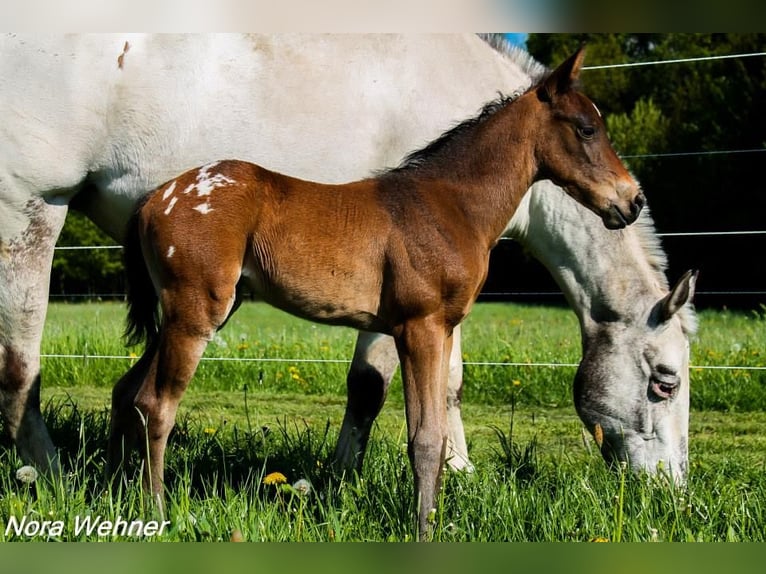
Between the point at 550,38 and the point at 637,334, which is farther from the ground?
the point at 550,38

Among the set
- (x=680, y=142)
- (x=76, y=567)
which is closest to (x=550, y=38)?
(x=680, y=142)

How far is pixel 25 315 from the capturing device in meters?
4.05

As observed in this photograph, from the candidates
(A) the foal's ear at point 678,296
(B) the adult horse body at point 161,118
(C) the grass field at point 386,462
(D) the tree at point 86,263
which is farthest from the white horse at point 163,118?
(D) the tree at point 86,263

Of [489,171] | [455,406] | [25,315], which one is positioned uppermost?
[489,171]

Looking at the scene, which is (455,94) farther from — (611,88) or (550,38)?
(611,88)

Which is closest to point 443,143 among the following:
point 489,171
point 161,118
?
point 489,171

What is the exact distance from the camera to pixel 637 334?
447 cm

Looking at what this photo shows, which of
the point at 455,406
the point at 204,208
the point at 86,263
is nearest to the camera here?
the point at 204,208

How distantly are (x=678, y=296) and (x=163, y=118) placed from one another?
8.20 ft

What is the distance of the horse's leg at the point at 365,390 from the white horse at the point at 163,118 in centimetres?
4

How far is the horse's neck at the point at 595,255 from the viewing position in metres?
4.47

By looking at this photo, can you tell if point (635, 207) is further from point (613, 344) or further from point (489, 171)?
point (613, 344)

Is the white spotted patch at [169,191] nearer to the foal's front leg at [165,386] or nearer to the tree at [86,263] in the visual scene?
the foal's front leg at [165,386]
